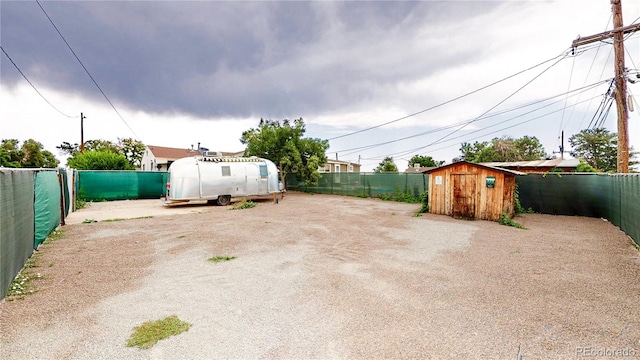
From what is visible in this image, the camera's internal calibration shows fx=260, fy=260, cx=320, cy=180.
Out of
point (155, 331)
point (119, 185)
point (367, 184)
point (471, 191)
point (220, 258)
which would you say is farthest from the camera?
point (367, 184)

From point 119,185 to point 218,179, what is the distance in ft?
25.4

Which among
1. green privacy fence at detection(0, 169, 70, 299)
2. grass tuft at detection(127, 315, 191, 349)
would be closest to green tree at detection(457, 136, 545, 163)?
grass tuft at detection(127, 315, 191, 349)

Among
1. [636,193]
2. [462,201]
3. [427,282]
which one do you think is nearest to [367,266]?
[427,282]

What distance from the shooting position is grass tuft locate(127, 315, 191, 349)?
7.78 ft

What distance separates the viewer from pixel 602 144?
33.4m

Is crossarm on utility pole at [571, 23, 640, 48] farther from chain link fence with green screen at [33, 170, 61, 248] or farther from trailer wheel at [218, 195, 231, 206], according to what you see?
chain link fence with green screen at [33, 170, 61, 248]

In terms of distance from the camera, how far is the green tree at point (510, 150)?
3428 centimetres

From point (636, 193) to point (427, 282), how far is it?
19.5 ft

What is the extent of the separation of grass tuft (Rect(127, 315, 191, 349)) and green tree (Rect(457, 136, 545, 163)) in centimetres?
3999

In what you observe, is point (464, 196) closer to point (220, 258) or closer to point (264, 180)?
point (220, 258)

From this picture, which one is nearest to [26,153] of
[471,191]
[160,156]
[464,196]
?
[160,156]

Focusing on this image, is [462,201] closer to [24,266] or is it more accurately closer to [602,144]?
[24,266]

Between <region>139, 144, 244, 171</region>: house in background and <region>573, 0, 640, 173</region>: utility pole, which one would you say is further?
<region>139, 144, 244, 171</region>: house in background

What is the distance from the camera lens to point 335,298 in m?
3.30
